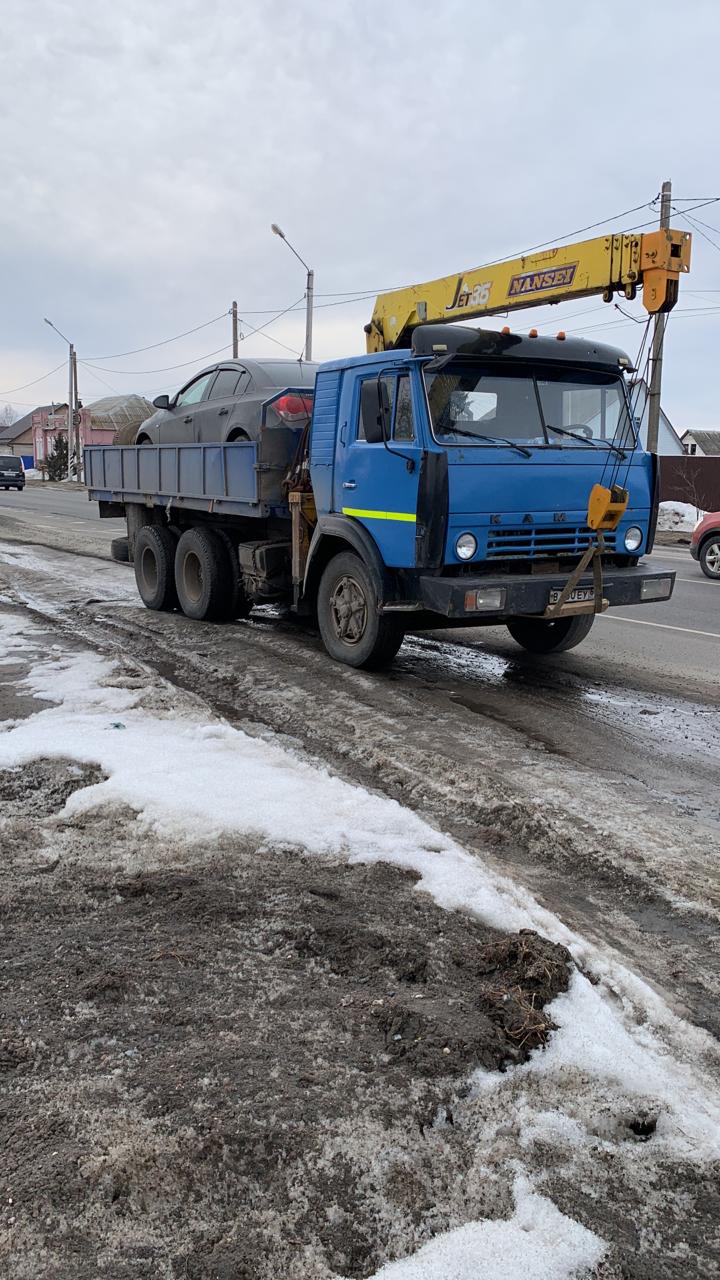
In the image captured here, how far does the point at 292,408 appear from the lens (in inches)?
326

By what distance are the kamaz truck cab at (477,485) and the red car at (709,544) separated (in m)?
7.88

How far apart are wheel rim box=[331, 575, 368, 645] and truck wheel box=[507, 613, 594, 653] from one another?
1.47 metres

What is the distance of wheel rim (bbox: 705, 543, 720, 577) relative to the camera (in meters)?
14.6

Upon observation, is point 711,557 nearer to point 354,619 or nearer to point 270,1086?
point 354,619

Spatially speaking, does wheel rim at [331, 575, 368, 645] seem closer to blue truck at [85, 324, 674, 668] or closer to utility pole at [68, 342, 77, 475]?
blue truck at [85, 324, 674, 668]

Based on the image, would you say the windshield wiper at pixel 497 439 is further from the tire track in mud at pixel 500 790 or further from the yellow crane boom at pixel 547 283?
the tire track in mud at pixel 500 790

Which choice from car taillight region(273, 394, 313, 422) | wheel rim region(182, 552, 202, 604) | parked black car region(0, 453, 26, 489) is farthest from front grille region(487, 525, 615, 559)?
parked black car region(0, 453, 26, 489)

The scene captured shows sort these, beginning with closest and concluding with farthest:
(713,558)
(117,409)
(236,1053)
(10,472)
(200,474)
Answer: (236,1053)
(200,474)
(713,558)
(10,472)
(117,409)

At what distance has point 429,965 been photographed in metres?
3.04

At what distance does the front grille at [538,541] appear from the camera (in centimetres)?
647

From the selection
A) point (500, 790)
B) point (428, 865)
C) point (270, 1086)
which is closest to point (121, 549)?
point (500, 790)

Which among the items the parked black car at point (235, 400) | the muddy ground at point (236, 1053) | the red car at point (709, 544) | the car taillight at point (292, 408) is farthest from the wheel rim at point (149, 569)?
the red car at point (709, 544)

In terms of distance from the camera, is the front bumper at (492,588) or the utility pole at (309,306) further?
the utility pole at (309,306)

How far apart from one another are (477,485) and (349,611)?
5.15 ft
